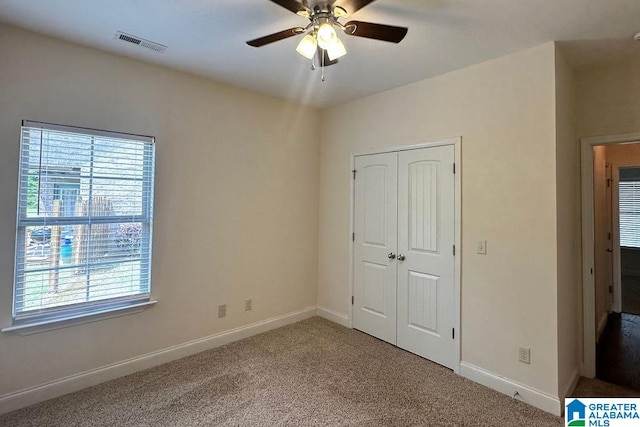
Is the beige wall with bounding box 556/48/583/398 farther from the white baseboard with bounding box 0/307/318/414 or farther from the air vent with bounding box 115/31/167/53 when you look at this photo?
the air vent with bounding box 115/31/167/53

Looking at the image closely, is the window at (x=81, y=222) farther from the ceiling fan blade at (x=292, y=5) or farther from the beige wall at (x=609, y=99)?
the beige wall at (x=609, y=99)

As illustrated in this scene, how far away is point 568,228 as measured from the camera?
252 cm

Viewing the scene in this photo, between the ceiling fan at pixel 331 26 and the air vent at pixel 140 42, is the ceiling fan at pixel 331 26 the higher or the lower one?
the lower one

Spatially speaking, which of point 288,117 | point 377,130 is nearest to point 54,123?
point 288,117

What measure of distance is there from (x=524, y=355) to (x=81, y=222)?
11.6 ft

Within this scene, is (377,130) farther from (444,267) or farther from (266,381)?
(266,381)

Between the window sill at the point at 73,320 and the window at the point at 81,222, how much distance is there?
23mm

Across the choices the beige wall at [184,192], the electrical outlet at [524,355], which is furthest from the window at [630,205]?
the beige wall at [184,192]

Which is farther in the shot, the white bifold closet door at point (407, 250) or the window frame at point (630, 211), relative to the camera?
the window frame at point (630, 211)

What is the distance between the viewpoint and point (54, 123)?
231 centimetres

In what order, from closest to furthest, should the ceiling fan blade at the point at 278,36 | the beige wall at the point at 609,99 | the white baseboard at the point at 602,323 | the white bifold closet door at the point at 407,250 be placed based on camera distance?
the ceiling fan blade at the point at 278,36
the beige wall at the point at 609,99
the white bifold closet door at the point at 407,250
the white baseboard at the point at 602,323

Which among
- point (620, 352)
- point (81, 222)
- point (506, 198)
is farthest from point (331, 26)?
point (620, 352)

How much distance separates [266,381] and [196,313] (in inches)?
39.2

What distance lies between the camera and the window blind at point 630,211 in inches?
236
